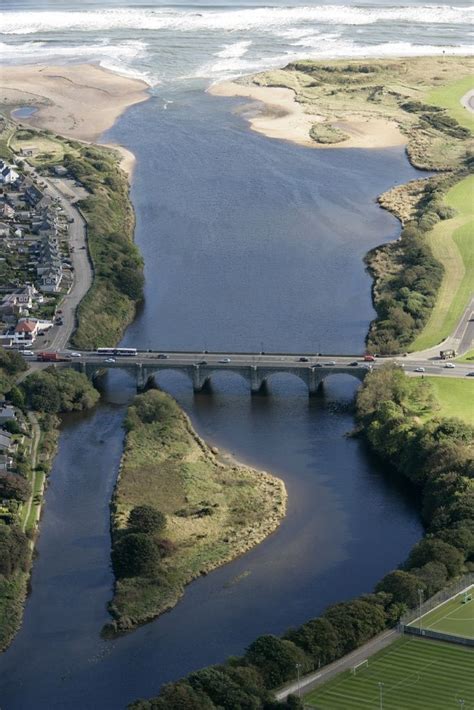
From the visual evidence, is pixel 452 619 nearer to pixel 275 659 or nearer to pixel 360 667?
pixel 360 667

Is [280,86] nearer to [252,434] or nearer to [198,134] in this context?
[198,134]

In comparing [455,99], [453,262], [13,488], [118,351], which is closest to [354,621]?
[13,488]

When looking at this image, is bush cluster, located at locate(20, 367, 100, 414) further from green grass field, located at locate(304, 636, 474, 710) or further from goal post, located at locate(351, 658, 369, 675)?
goal post, located at locate(351, 658, 369, 675)

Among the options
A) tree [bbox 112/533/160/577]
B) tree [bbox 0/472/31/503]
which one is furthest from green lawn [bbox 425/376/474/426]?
tree [bbox 0/472/31/503]

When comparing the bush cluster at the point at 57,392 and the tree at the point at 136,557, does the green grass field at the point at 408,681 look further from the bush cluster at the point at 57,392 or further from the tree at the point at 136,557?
the bush cluster at the point at 57,392

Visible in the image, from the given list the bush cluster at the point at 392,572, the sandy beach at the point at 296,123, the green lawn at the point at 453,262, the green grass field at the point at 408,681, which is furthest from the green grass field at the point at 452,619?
the sandy beach at the point at 296,123
